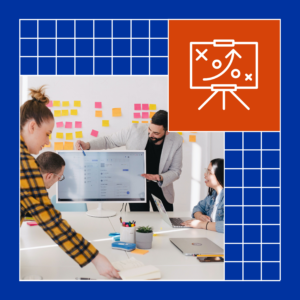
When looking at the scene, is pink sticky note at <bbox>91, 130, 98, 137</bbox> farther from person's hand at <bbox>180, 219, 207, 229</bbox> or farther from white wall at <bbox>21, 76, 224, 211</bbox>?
person's hand at <bbox>180, 219, 207, 229</bbox>

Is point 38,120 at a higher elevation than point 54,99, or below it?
below

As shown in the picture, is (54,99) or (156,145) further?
(54,99)

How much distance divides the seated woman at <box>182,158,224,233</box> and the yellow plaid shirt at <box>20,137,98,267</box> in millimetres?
1047

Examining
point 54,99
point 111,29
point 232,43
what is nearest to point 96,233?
point 111,29

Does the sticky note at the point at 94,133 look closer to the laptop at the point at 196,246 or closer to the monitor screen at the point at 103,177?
the monitor screen at the point at 103,177

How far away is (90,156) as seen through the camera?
255 cm

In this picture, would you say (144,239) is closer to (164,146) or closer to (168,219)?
(168,219)

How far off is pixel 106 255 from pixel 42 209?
50 cm

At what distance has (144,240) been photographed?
5.76 ft

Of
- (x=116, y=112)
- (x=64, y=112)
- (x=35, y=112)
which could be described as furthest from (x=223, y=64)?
(x=64, y=112)

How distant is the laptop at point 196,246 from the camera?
1.67m

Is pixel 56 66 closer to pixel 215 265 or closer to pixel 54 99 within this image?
pixel 215 265

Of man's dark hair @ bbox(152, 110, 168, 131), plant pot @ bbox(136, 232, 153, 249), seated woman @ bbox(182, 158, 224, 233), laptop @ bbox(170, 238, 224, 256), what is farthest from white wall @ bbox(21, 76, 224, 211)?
plant pot @ bbox(136, 232, 153, 249)
